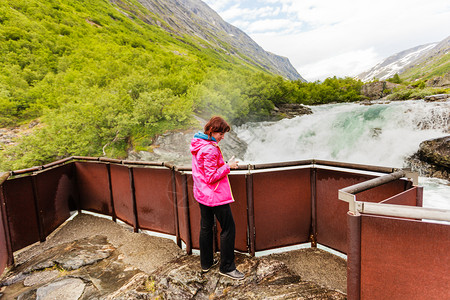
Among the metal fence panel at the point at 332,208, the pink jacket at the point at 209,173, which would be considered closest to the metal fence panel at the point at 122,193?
the pink jacket at the point at 209,173

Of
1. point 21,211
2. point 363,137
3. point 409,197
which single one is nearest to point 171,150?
point 21,211

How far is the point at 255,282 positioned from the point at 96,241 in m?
3.24

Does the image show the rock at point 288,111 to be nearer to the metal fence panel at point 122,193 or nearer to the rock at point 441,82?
the metal fence panel at point 122,193

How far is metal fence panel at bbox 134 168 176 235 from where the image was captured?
428 cm

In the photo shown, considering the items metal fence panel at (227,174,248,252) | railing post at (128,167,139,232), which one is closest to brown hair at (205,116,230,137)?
metal fence panel at (227,174,248,252)

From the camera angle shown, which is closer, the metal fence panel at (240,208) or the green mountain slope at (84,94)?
the metal fence panel at (240,208)

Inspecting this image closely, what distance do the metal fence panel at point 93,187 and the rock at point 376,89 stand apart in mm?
62707

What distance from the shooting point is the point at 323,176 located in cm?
357

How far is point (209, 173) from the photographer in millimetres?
2832

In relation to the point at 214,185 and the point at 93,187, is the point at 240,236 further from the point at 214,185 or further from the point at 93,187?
the point at 93,187

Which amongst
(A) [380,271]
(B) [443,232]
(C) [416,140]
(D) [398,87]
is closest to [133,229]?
(A) [380,271]

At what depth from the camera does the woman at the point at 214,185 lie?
2850mm

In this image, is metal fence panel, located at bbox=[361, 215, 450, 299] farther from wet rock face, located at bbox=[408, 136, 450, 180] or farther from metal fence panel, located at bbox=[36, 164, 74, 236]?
wet rock face, located at bbox=[408, 136, 450, 180]

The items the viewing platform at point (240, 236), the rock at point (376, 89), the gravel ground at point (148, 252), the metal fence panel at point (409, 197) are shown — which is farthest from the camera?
the rock at point (376, 89)
